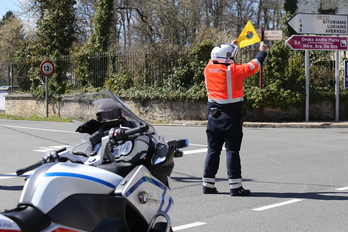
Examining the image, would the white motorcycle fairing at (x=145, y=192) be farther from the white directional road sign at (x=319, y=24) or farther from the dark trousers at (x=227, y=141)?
the white directional road sign at (x=319, y=24)

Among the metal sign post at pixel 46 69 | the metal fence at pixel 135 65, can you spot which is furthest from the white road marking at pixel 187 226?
the metal sign post at pixel 46 69

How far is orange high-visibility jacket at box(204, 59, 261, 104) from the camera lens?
651 centimetres

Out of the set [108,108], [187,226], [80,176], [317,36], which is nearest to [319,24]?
[317,36]

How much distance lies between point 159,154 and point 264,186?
3.85 metres

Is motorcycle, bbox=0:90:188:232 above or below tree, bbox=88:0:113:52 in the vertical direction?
below

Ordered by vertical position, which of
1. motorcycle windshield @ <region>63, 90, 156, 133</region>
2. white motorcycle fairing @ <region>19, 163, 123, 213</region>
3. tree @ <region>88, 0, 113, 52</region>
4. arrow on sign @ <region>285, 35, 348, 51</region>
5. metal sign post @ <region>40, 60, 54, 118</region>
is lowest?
white motorcycle fairing @ <region>19, 163, 123, 213</region>

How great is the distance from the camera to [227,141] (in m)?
6.64

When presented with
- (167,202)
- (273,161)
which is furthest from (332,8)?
(167,202)

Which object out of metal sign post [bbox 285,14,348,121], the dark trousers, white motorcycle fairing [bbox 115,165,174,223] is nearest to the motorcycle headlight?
white motorcycle fairing [bbox 115,165,174,223]

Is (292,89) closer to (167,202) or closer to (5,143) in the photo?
(5,143)

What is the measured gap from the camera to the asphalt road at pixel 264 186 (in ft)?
17.7

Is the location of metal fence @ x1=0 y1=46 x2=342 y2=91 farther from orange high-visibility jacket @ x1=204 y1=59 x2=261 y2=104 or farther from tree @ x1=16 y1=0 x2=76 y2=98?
orange high-visibility jacket @ x1=204 y1=59 x2=261 y2=104

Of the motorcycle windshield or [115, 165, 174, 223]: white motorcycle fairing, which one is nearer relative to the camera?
[115, 165, 174, 223]: white motorcycle fairing

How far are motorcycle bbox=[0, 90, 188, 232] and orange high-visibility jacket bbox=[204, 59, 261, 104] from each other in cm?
265
